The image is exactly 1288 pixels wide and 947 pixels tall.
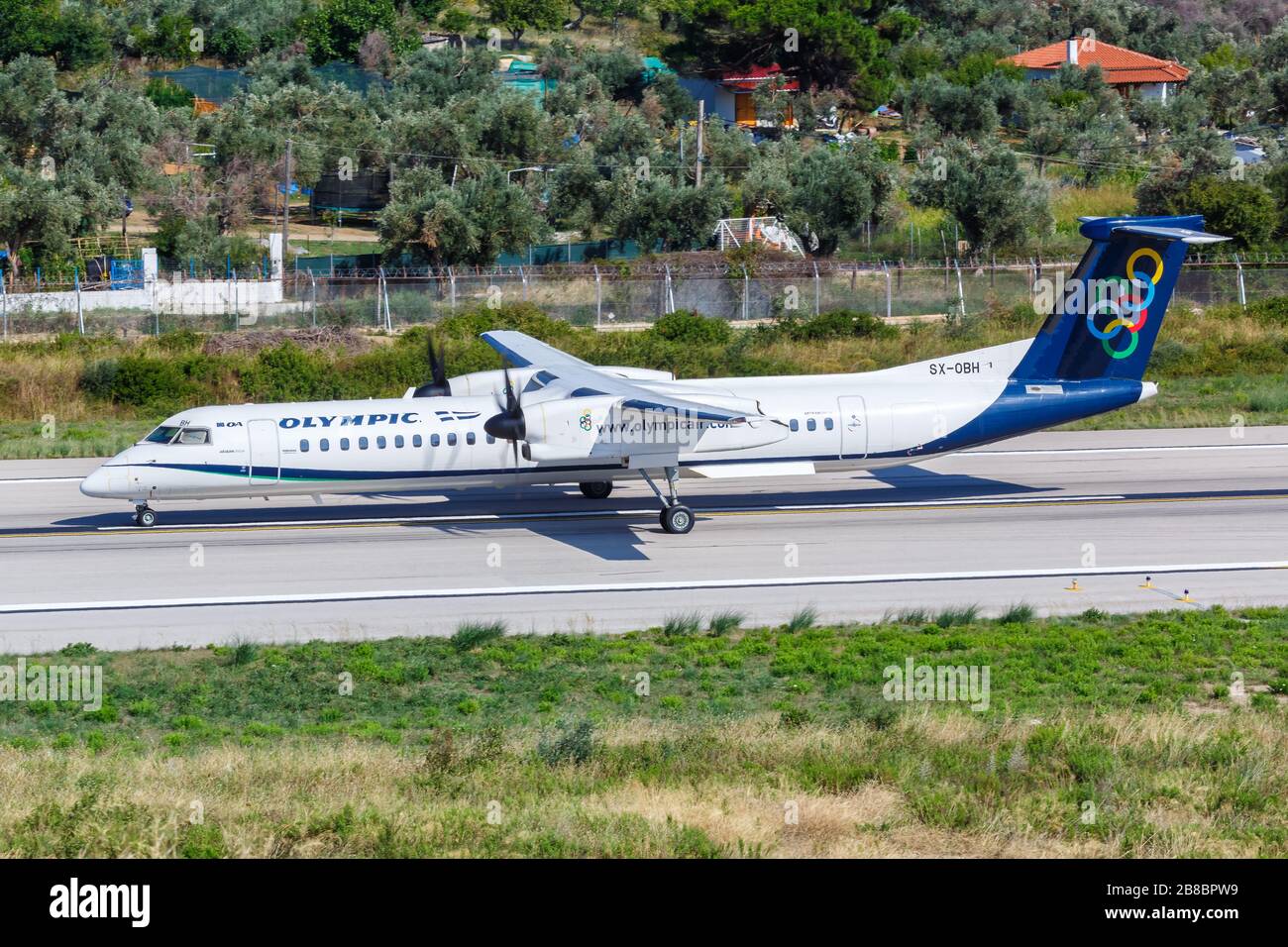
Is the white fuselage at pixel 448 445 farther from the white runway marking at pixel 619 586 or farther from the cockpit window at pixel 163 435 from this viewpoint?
the white runway marking at pixel 619 586

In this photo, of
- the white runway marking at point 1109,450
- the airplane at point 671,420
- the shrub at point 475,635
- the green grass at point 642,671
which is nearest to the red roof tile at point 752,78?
the white runway marking at point 1109,450

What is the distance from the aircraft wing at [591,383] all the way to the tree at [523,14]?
3152 inches

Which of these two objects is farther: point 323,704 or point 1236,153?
point 1236,153

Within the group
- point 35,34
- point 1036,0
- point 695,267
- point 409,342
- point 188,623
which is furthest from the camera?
point 1036,0

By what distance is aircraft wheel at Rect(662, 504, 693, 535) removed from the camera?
27078 mm

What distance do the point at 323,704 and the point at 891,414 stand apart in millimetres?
14060

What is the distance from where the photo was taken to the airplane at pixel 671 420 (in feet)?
87.6

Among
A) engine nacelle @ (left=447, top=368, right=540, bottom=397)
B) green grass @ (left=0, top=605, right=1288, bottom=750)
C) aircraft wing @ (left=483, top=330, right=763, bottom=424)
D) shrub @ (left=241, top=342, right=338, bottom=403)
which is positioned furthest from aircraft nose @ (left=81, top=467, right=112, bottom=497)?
shrub @ (left=241, top=342, right=338, bottom=403)

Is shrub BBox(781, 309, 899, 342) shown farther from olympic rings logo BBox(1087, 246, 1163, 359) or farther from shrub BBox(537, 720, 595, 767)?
shrub BBox(537, 720, 595, 767)

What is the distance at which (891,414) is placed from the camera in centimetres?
2802

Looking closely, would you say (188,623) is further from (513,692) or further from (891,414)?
(891,414)

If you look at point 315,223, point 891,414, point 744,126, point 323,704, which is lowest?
point 323,704

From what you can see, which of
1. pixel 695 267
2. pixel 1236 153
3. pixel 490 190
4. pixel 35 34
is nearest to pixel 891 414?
pixel 695 267

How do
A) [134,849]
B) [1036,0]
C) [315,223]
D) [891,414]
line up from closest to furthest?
[134,849]
[891,414]
[315,223]
[1036,0]
